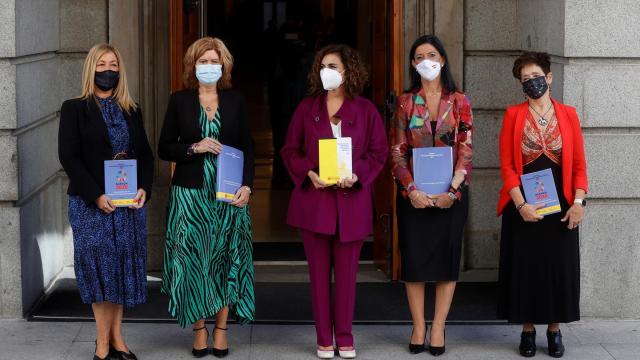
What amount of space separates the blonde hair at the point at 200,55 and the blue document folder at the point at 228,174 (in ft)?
1.35

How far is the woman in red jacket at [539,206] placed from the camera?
676 cm

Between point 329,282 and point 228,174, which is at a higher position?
point 228,174

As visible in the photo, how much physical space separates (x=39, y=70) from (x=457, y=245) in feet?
10.9

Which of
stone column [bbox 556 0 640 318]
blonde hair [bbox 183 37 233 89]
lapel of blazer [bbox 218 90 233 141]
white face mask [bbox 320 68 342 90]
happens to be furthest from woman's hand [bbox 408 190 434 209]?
stone column [bbox 556 0 640 318]

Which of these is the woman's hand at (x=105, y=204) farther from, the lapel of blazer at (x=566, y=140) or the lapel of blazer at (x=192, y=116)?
the lapel of blazer at (x=566, y=140)

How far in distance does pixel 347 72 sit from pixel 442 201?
925mm

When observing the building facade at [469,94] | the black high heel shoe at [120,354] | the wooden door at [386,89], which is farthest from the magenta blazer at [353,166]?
the wooden door at [386,89]

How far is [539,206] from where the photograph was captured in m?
6.73

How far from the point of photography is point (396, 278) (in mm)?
9016

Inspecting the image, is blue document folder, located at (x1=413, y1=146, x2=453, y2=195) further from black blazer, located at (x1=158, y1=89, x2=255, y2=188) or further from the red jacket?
black blazer, located at (x1=158, y1=89, x2=255, y2=188)

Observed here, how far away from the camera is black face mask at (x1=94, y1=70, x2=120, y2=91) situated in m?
6.53

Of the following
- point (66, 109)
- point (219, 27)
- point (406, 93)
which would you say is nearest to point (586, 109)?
point (406, 93)

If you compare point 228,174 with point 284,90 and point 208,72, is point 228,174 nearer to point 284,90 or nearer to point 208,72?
point 208,72

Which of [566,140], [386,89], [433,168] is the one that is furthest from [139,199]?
[386,89]
